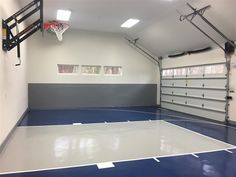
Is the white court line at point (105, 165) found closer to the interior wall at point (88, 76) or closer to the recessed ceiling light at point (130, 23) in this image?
the recessed ceiling light at point (130, 23)

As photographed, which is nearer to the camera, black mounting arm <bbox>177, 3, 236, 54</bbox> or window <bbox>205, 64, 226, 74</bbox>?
black mounting arm <bbox>177, 3, 236, 54</bbox>

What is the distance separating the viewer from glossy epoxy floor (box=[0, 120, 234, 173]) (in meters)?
3.30

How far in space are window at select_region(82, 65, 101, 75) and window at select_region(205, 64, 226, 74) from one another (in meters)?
4.95

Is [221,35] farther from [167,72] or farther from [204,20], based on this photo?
[167,72]

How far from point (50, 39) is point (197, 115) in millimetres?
7012

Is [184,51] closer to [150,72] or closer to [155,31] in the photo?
Answer: [155,31]

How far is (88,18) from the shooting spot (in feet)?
24.8

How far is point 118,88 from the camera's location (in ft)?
33.4

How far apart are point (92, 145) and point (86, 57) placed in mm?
6231

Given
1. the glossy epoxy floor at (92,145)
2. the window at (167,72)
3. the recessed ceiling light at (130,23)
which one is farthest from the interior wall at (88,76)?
the glossy epoxy floor at (92,145)

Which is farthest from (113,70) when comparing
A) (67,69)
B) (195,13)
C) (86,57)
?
(195,13)

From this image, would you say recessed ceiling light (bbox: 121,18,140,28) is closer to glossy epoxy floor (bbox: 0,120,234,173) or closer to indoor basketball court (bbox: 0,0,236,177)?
indoor basketball court (bbox: 0,0,236,177)

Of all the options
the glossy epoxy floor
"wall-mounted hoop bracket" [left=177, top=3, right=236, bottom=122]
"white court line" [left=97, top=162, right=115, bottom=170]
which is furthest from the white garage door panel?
"white court line" [left=97, top=162, right=115, bottom=170]

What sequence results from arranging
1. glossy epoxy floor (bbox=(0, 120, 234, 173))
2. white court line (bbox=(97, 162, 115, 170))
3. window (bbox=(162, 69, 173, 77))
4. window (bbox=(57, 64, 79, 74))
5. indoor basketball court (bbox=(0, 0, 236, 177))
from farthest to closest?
window (bbox=(162, 69, 173, 77)), window (bbox=(57, 64, 79, 74)), indoor basketball court (bbox=(0, 0, 236, 177)), glossy epoxy floor (bbox=(0, 120, 234, 173)), white court line (bbox=(97, 162, 115, 170))
